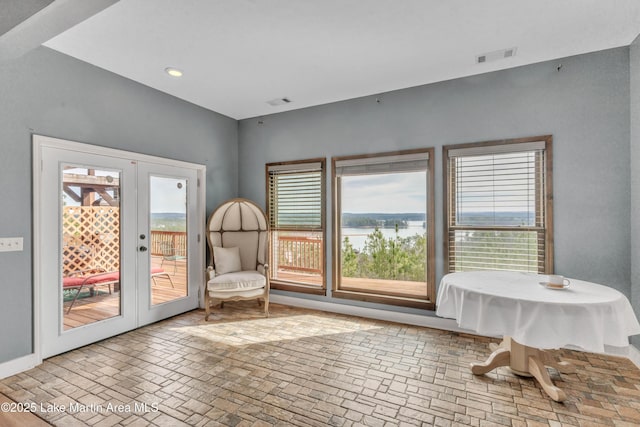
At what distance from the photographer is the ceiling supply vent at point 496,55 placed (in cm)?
296

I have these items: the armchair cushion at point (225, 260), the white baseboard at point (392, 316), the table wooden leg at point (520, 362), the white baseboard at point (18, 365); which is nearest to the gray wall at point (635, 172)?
the white baseboard at point (392, 316)

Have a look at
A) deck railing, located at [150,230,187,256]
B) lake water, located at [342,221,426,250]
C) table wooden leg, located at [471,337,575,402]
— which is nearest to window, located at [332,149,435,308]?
lake water, located at [342,221,426,250]

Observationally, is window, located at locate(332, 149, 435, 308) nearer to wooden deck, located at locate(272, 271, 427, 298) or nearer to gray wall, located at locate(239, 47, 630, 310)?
wooden deck, located at locate(272, 271, 427, 298)

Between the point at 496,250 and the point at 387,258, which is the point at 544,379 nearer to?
the point at 496,250

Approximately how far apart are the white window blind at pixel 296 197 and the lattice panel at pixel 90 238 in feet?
6.93

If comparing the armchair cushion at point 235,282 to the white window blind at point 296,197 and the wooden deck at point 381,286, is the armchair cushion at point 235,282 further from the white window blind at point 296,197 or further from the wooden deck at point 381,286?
the white window blind at point 296,197

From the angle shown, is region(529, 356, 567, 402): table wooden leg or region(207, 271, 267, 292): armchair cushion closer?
region(529, 356, 567, 402): table wooden leg

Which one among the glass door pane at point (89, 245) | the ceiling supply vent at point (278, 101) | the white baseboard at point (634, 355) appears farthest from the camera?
the ceiling supply vent at point (278, 101)

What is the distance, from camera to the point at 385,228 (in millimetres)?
4160

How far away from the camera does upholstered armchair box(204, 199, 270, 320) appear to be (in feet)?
13.0

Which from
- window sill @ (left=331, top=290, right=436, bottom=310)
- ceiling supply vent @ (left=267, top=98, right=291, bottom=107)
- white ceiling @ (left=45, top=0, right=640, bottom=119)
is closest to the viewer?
white ceiling @ (left=45, top=0, right=640, bottom=119)

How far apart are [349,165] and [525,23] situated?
2.30m

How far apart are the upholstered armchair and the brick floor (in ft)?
1.98

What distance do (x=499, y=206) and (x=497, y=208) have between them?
0.03 m
